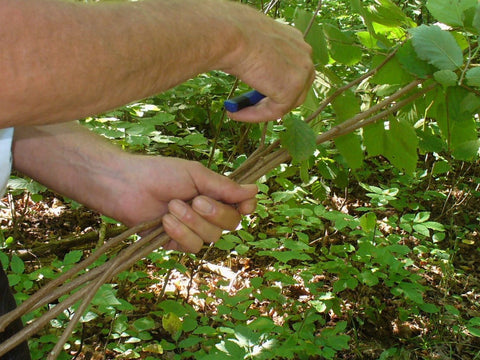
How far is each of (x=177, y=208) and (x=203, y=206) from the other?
2.0 inches

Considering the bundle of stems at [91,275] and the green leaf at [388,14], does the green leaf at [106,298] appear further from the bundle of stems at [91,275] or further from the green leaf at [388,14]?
the green leaf at [388,14]

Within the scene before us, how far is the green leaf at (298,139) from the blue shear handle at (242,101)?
27 cm

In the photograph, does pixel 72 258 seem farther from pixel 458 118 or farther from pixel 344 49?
pixel 458 118

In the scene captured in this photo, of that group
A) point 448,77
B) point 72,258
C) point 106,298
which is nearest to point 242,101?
point 448,77

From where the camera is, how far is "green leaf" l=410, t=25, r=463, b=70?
1.08 m

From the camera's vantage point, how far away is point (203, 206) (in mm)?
1036

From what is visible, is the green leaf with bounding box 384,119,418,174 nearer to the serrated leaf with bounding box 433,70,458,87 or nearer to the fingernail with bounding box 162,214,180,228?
the serrated leaf with bounding box 433,70,458,87

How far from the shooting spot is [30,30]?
1.94 ft

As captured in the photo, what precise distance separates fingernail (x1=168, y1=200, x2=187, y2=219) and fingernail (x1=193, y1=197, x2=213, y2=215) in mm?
23

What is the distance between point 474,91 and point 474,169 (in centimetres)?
331

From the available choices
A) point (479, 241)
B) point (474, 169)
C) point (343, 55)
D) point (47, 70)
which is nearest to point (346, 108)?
point (343, 55)

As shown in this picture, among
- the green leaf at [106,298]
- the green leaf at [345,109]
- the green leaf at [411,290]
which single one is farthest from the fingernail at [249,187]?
the green leaf at [411,290]

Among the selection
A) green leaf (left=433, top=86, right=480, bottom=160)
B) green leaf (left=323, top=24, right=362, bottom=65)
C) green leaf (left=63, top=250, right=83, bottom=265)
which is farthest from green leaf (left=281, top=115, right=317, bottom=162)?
green leaf (left=63, top=250, right=83, bottom=265)

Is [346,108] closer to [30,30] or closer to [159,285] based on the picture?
[30,30]
